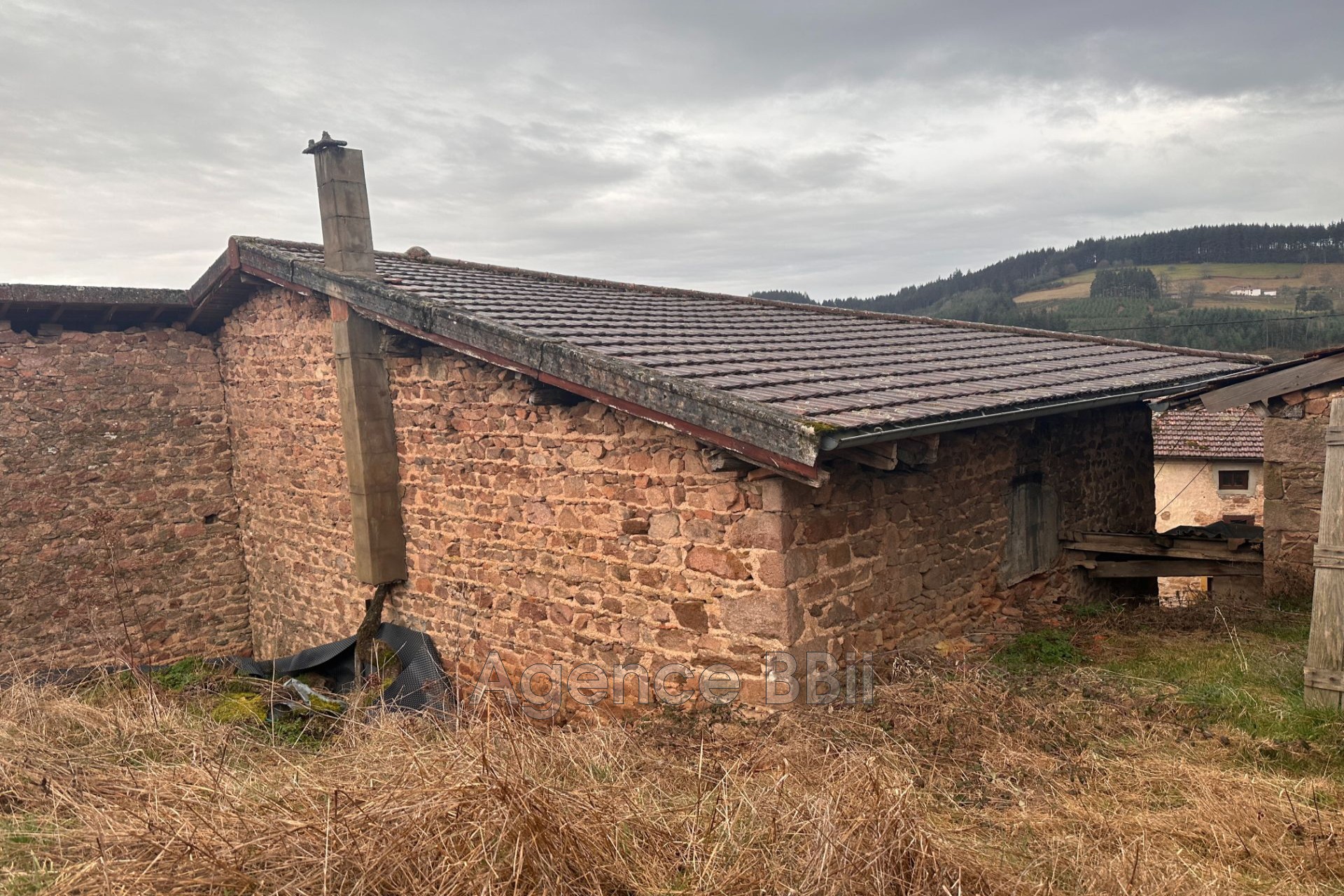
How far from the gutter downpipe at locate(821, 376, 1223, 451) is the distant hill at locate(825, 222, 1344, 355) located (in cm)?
3054

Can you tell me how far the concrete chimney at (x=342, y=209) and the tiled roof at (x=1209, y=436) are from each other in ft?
68.7

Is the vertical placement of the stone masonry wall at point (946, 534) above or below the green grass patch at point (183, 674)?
above

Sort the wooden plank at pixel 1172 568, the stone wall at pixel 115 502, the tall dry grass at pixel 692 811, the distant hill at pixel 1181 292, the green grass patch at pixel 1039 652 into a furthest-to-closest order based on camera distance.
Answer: the distant hill at pixel 1181 292
the stone wall at pixel 115 502
the wooden plank at pixel 1172 568
the green grass patch at pixel 1039 652
the tall dry grass at pixel 692 811

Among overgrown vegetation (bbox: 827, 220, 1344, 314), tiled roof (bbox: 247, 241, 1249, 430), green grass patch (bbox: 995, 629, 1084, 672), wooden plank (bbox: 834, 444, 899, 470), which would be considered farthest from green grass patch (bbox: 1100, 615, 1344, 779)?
overgrown vegetation (bbox: 827, 220, 1344, 314)

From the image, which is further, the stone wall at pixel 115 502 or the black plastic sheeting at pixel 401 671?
the stone wall at pixel 115 502

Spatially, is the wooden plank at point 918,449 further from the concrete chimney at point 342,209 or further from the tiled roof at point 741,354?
the concrete chimney at point 342,209

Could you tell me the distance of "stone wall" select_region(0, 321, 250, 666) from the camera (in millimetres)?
8719

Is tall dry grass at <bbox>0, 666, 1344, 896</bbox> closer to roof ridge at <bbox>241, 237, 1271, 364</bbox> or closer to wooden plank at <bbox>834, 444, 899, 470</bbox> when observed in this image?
wooden plank at <bbox>834, 444, 899, 470</bbox>

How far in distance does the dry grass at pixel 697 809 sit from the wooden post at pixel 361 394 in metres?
2.57

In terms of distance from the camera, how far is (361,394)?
7500mm

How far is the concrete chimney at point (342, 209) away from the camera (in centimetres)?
772

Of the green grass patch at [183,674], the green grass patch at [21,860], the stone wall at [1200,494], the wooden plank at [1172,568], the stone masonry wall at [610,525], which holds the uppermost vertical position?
the stone masonry wall at [610,525]

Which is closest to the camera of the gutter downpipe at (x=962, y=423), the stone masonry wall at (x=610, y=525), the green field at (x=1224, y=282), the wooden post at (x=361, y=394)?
the gutter downpipe at (x=962, y=423)

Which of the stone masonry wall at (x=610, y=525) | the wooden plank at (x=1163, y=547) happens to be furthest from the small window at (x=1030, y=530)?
the wooden plank at (x=1163, y=547)
